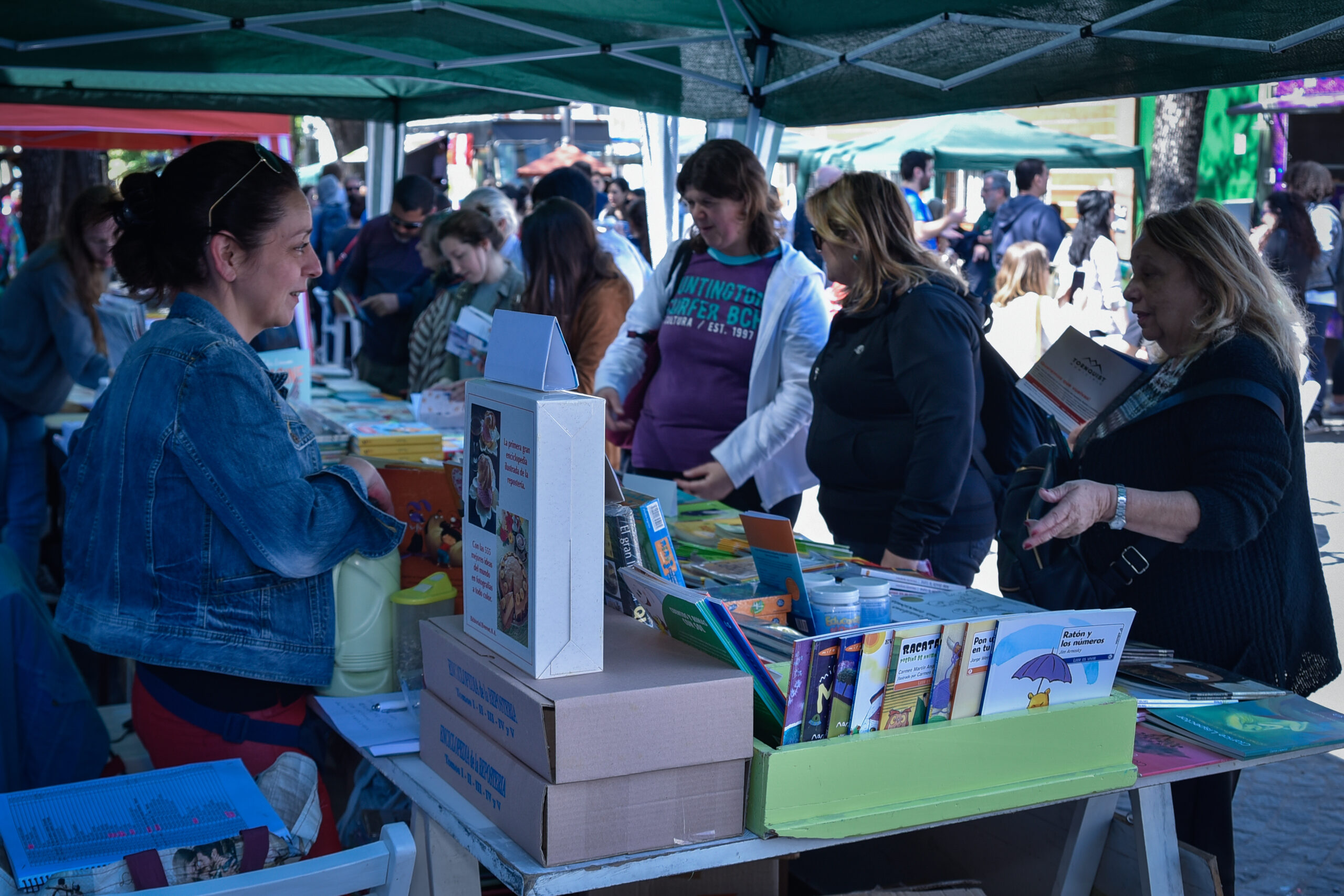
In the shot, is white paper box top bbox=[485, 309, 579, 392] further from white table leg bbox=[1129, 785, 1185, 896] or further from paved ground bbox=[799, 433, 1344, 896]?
paved ground bbox=[799, 433, 1344, 896]

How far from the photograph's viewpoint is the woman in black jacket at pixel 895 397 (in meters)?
2.66

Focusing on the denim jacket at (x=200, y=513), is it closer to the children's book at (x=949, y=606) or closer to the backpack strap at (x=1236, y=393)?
the children's book at (x=949, y=606)

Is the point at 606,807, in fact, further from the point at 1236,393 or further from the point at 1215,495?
the point at 1236,393

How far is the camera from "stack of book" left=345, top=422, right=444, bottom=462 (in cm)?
354

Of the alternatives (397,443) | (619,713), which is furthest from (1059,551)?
(397,443)

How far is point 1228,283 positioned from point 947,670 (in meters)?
1.05

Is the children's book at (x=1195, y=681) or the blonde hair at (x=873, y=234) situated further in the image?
the blonde hair at (x=873, y=234)

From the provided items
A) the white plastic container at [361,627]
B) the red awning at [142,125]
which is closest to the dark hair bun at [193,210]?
the white plastic container at [361,627]

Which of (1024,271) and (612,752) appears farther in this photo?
(1024,271)

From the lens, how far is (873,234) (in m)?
2.82

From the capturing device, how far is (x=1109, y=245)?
7664mm

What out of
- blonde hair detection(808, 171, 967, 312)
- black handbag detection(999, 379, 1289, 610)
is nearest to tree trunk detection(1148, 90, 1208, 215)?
blonde hair detection(808, 171, 967, 312)

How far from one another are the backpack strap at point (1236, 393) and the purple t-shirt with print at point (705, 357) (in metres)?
1.34

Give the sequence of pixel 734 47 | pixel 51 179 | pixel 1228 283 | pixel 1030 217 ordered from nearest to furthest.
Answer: pixel 1228 283 < pixel 734 47 < pixel 1030 217 < pixel 51 179
